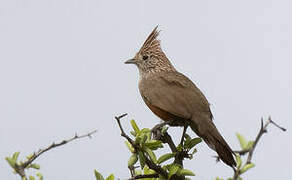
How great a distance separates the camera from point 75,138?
3.32m

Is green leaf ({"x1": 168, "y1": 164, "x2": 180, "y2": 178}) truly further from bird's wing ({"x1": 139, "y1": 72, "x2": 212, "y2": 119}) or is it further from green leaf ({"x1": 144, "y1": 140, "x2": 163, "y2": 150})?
bird's wing ({"x1": 139, "y1": 72, "x2": 212, "y2": 119})

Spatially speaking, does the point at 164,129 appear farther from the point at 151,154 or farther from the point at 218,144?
the point at 151,154

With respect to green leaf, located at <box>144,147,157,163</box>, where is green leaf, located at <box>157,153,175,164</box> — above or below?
below

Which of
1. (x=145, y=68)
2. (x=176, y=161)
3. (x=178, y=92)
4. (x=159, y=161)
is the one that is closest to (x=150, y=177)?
(x=159, y=161)

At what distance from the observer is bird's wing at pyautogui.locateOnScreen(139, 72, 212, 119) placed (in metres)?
4.62

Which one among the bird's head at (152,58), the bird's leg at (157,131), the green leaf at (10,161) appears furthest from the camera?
the bird's head at (152,58)

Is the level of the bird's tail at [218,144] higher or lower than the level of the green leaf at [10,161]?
lower

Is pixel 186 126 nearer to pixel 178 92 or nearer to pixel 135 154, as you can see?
pixel 178 92

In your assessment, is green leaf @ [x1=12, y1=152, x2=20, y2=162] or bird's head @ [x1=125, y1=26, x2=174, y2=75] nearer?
green leaf @ [x1=12, y1=152, x2=20, y2=162]

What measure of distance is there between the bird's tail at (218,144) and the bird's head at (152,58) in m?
2.12

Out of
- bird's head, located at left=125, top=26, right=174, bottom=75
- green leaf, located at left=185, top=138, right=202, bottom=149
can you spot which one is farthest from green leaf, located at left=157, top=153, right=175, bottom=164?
bird's head, located at left=125, top=26, right=174, bottom=75

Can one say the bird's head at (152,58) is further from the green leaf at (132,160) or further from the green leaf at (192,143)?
the green leaf at (132,160)

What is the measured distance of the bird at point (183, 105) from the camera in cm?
418

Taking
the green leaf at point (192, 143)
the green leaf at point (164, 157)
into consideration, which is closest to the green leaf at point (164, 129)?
the green leaf at point (192, 143)
